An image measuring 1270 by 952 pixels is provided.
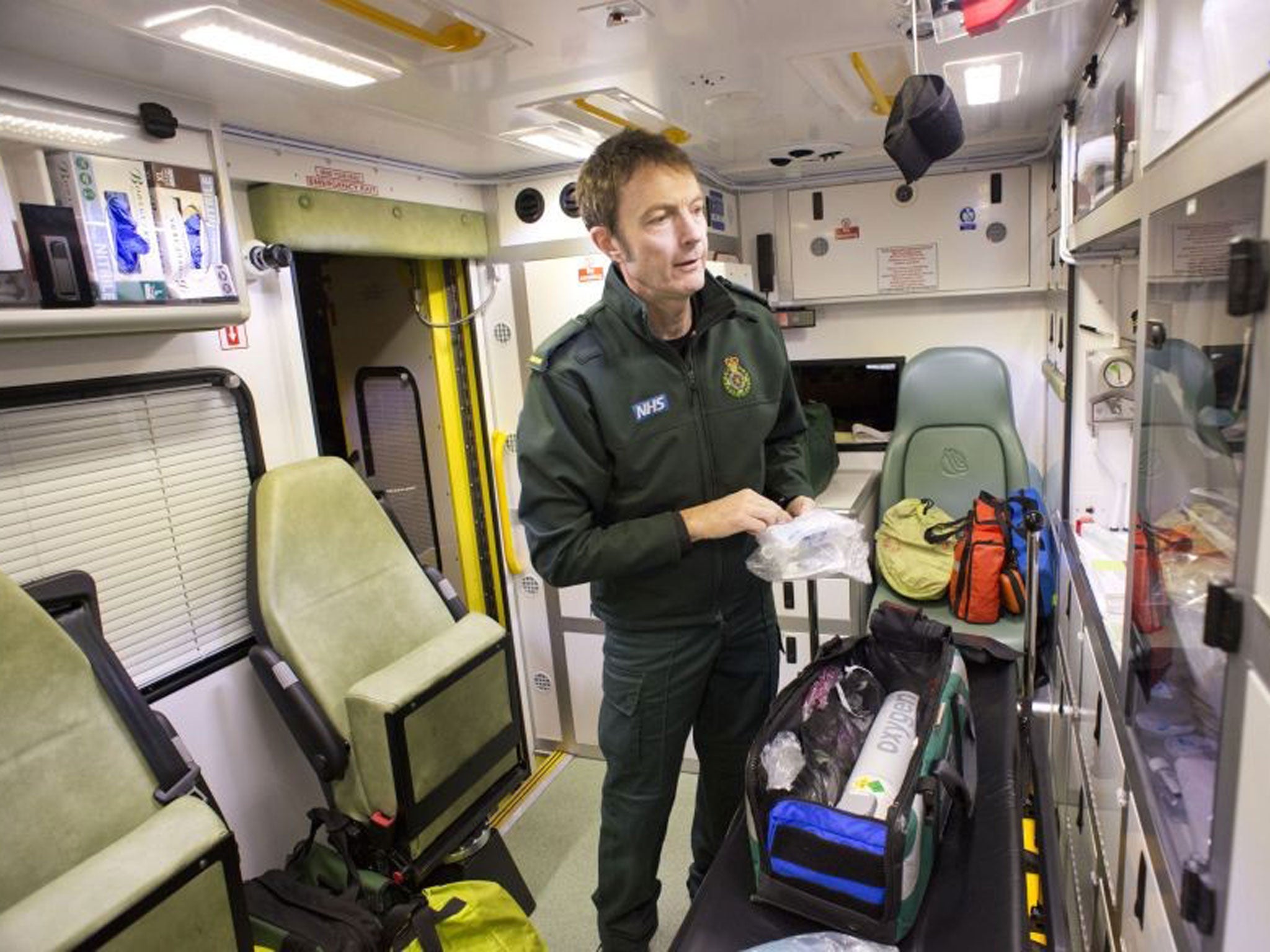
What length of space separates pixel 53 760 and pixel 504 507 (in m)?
2.17

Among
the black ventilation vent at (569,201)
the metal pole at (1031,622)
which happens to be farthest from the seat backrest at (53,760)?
the metal pole at (1031,622)

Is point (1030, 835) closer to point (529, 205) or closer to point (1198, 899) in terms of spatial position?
point (1198, 899)

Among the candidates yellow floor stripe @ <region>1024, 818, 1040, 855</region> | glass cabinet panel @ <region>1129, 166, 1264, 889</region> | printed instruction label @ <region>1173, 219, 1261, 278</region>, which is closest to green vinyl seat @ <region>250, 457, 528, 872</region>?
yellow floor stripe @ <region>1024, 818, 1040, 855</region>

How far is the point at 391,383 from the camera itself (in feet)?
12.7

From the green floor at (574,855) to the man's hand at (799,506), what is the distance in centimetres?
153

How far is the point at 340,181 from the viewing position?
9.55 ft

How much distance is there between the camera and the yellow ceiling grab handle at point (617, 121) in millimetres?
2494

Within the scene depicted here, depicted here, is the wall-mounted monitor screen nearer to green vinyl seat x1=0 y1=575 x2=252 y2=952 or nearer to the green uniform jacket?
the green uniform jacket

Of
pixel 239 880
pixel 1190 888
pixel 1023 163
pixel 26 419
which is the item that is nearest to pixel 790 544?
pixel 1190 888

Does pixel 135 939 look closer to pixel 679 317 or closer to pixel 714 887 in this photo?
pixel 714 887

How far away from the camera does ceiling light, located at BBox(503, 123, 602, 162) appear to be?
2752 millimetres

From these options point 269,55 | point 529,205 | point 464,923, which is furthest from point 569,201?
point 464,923

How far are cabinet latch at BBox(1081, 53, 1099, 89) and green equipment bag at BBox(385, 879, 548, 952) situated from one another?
9.05 ft

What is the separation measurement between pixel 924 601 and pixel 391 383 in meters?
2.60
